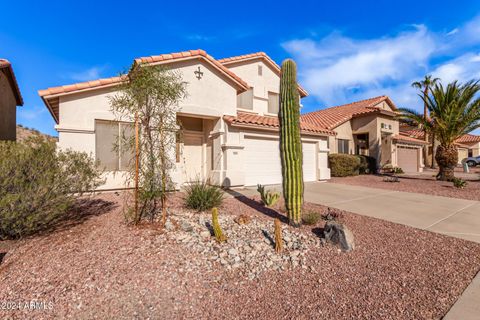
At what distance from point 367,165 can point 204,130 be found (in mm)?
13993

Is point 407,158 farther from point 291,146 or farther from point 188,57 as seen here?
point 188,57

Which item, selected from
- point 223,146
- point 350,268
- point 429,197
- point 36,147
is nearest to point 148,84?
point 36,147

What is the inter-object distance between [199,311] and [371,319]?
2.01 m

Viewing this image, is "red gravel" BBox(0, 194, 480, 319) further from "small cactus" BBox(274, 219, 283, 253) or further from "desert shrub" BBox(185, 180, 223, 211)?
"desert shrub" BBox(185, 180, 223, 211)

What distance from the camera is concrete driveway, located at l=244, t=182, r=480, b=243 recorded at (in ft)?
18.5

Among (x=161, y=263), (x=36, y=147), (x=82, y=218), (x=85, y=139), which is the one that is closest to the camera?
(x=161, y=263)

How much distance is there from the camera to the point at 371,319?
2688 millimetres

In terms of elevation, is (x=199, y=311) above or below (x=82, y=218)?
below

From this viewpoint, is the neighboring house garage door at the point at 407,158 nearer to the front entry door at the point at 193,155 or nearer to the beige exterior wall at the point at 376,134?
the beige exterior wall at the point at 376,134

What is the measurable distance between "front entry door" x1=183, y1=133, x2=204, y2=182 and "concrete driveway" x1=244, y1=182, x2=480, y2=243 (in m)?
2.93

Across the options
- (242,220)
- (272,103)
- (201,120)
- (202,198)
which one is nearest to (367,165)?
(272,103)

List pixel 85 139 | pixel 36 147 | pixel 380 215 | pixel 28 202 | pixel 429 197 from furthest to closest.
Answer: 1. pixel 429 197
2. pixel 85 139
3. pixel 380 215
4. pixel 36 147
5. pixel 28 202

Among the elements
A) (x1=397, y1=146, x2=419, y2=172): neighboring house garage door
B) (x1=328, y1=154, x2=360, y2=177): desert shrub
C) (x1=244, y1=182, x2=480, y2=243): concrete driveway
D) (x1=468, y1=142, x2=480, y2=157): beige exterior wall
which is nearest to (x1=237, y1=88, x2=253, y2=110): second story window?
(x1=244, y1=182, x2=480, y2=243): concrete driveway

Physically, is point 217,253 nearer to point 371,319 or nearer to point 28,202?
point 371,319
